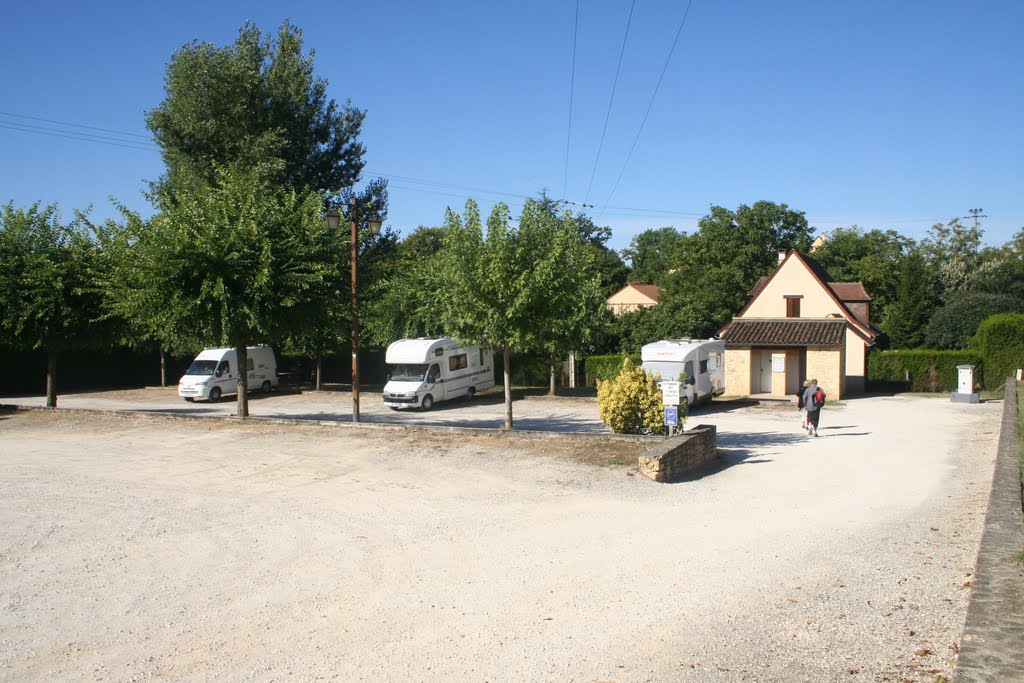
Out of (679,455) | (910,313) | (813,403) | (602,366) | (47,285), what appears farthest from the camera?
(910,313)

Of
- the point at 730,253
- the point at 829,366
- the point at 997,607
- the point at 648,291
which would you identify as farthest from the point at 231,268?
the point at 648,291

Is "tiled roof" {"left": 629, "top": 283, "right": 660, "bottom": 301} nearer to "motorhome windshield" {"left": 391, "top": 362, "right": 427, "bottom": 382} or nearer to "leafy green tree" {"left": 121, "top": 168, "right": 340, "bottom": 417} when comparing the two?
"motorhome windshield" {"left": 391, "top": 362, "right": 427, "bottom": 382}

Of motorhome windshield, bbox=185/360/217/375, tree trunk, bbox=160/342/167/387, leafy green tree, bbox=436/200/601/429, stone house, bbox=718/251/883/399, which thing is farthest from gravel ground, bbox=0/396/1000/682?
tree trunk, bbox=160/342/167/387

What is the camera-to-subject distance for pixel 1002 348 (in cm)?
3691

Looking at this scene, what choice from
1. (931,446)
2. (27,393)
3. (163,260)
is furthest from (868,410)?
(27,393)

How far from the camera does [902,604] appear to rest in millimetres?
7375

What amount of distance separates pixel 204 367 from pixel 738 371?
22670 millimetres

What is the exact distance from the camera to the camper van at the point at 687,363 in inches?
1104

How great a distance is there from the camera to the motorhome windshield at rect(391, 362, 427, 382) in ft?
95.9

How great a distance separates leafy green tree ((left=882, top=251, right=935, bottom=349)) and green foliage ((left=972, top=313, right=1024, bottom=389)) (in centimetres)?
1752

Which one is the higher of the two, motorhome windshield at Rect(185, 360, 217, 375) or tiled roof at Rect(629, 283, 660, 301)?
tiled roof at Rect(629, 283, 660, 301)

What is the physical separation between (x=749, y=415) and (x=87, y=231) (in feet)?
73.4

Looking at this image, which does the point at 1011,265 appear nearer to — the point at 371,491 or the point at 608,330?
the point at 608,330

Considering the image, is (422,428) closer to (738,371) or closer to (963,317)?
(738,371)
